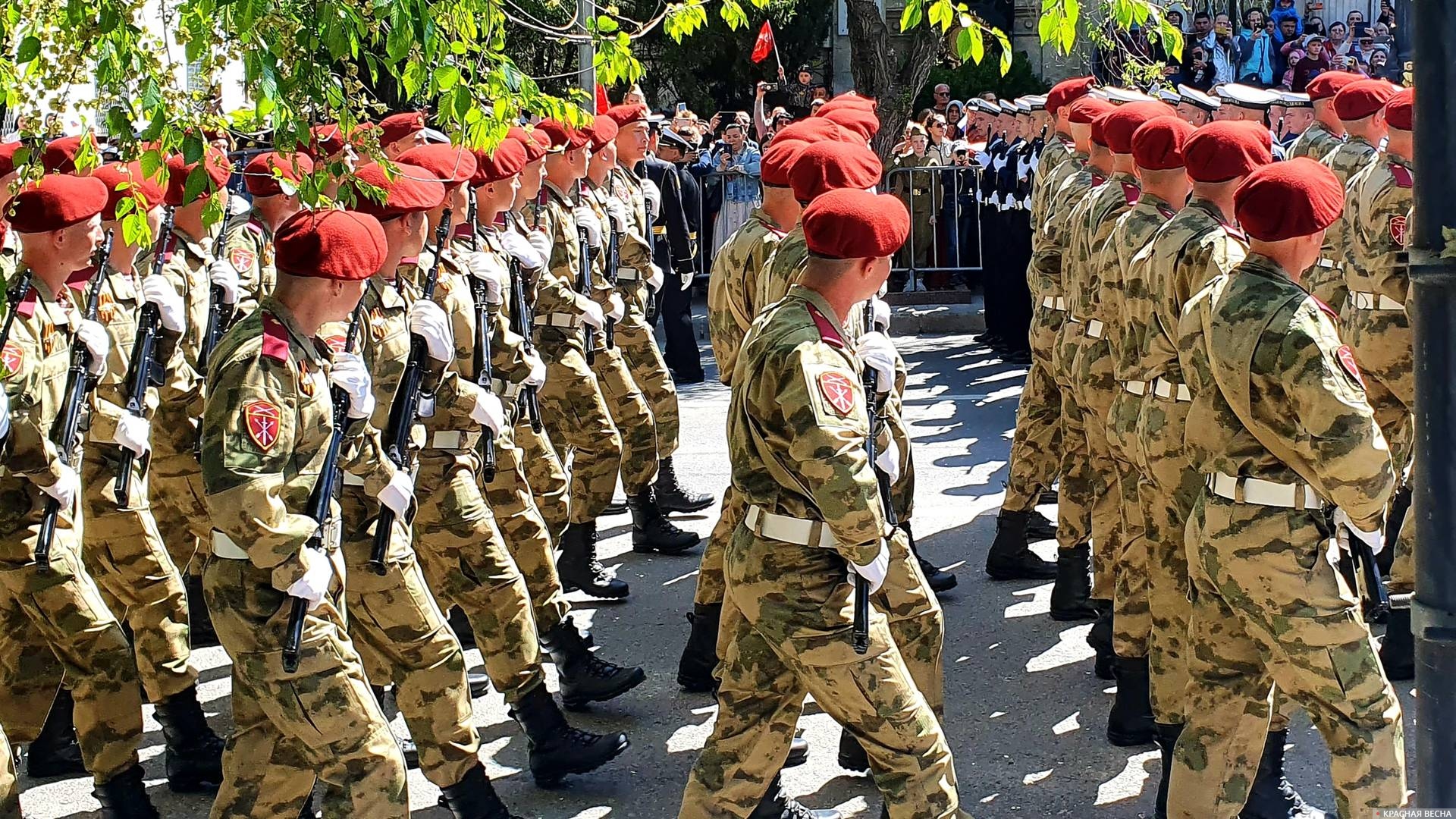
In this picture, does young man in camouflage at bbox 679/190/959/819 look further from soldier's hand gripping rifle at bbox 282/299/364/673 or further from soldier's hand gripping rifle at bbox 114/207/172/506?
soldier's hand gripping rifle at bbox 114/207/172/506

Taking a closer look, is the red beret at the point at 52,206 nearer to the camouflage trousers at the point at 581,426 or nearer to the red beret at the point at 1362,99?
the camouflage trousers at the point at 581,426

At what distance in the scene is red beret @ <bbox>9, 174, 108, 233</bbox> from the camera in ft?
17.9

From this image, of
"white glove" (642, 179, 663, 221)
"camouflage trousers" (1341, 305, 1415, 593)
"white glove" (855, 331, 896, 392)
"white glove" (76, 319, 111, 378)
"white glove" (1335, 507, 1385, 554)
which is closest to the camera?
"white glove" (1335, 507, 1385, 554)

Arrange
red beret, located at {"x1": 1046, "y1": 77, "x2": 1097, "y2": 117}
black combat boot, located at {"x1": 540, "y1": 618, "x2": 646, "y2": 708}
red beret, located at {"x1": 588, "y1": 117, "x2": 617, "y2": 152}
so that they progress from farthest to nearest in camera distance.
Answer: red beret, located at {"x1": 1046, "y1": 77, "x2": 1097, "y2": 117}
red beret, located at {"x1": 588, "y1": 117, "x2": 617, "y2": 152}
black combat boot, located at {"x1": 540, "y1": 618, "x2": 646, "y2": 708}

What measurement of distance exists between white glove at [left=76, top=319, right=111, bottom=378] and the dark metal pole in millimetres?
4460

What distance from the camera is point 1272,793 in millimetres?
5102

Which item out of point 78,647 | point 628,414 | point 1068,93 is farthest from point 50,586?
point 1068,93

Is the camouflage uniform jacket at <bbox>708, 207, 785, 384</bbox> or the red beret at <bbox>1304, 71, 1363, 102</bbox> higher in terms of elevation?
the red beret at <bbox>1304, 71, 1363, 102</bbox>

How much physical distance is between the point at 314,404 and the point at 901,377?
7.68 feet

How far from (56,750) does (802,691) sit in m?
2.93

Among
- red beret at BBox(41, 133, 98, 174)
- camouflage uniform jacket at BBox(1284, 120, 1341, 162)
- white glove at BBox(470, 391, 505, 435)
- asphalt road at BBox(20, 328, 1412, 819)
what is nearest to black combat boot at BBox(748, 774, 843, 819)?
asphalt road at BBox(20, 328, 1412, 819)

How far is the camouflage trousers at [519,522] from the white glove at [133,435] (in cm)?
117

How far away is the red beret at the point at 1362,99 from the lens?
8.08 m

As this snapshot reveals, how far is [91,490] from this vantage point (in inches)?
232
